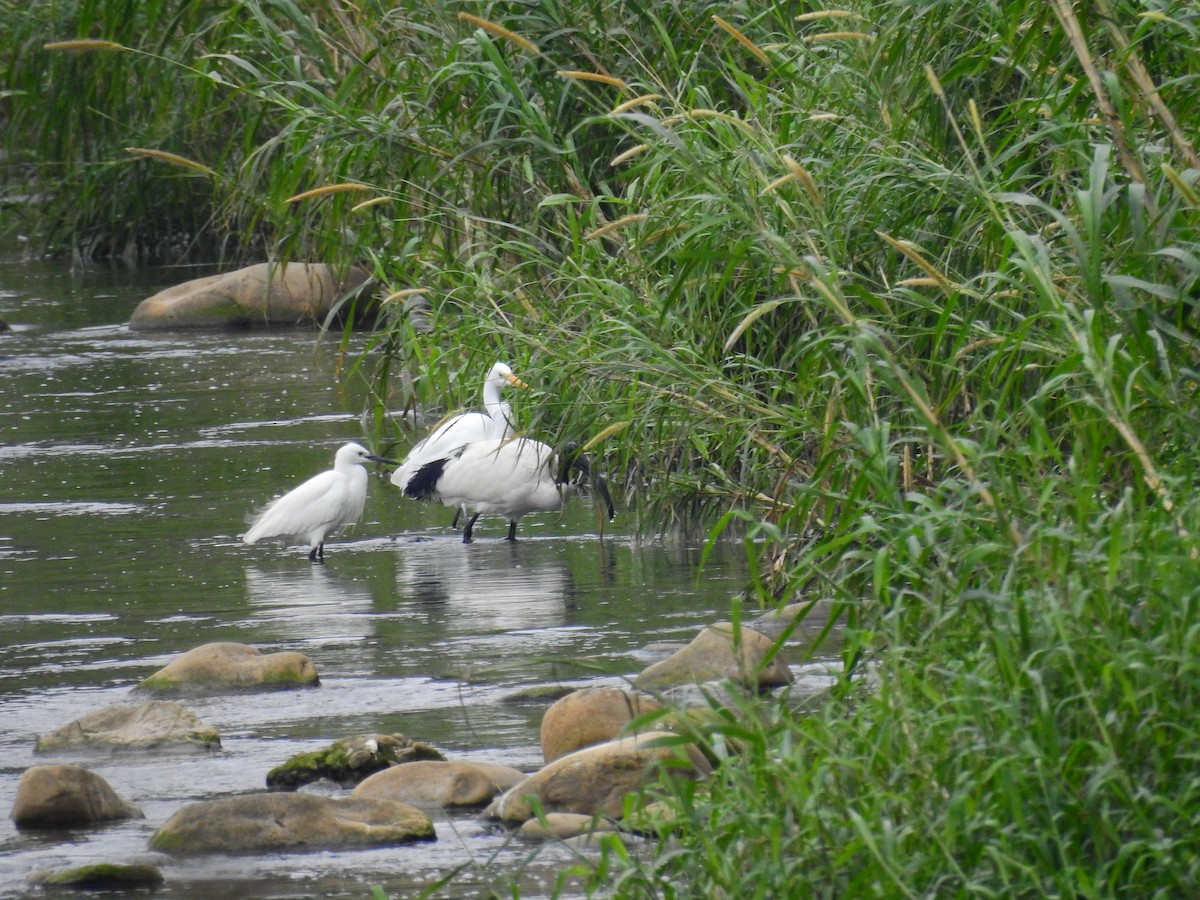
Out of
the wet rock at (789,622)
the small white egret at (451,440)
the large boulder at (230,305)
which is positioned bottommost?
the wet rock at (789,622)

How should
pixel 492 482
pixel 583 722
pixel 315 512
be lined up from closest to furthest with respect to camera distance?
pixel 583 722 < pixel 315 512 < pixel 492 482

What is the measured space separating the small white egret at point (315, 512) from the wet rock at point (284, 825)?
4.66m

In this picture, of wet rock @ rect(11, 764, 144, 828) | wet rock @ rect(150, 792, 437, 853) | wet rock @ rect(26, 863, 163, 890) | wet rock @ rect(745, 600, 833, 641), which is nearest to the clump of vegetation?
wet rock @ rect(745, 600, 833, 641)

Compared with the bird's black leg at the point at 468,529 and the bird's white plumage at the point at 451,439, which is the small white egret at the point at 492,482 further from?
the bird's white plumage at the point at 451,439

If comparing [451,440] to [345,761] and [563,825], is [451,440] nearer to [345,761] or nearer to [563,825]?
[345,761]

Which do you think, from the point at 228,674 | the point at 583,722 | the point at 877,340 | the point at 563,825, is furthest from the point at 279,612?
the point at 877,340

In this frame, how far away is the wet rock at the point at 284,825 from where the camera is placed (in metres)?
5.33

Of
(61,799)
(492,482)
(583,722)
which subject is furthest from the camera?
(492,482)

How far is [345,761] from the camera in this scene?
6.01 m

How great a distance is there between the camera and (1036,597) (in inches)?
152

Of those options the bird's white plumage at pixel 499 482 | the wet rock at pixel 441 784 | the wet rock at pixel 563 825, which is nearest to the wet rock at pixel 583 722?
the wet rock at pixel 441 784

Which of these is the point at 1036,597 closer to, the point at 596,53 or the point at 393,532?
the point at 596,53

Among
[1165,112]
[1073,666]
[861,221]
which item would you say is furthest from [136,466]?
[1073,666]

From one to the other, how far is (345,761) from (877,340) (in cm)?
255
